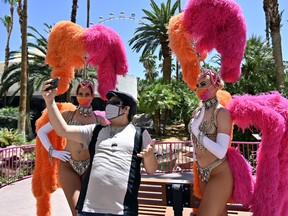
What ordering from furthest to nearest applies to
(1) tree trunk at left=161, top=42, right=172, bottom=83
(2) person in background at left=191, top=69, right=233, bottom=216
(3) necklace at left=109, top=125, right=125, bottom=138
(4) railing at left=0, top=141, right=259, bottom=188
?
(1) tree trunk at left=161, top=42, right=172, bottom=83 → (4) railing at left=0, top=141, right=259, bottom=188 → (2) person in background at left=191, top=69, right=233, bottom=216 → (3) necklace at left=109, top=125, right=125, bottom=138

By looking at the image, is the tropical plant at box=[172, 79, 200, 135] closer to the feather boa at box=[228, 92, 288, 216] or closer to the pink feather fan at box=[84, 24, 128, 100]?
the pink feather fan at box=[84, 24, 128, 100]

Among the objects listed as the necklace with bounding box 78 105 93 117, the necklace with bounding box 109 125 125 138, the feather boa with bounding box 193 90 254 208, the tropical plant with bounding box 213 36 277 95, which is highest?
the tropical plant with bounding box 213 36 277 95

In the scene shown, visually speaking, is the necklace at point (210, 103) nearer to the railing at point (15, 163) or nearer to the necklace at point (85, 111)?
the necklace at point (85, 111)

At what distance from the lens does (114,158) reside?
A: 2.24 metres

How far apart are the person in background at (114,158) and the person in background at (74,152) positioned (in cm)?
56

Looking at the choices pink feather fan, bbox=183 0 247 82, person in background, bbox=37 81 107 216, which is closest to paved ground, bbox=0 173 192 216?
person in background, bbox=37 81 107 216

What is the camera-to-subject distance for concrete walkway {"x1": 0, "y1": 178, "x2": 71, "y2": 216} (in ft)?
17.0

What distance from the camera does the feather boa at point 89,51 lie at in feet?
11.5

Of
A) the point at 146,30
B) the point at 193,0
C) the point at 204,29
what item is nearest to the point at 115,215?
the point at 204,29

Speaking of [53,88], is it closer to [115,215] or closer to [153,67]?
[115,215]

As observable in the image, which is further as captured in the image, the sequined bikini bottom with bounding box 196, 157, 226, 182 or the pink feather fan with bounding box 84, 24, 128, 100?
the pink feather fan with bounding box 84, 24, 128, 100

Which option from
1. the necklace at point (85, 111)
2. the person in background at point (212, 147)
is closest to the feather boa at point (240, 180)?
the person in background at point (212, 147)

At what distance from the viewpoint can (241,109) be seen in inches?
106

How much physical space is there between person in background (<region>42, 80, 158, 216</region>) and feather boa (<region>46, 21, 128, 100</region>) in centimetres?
109
